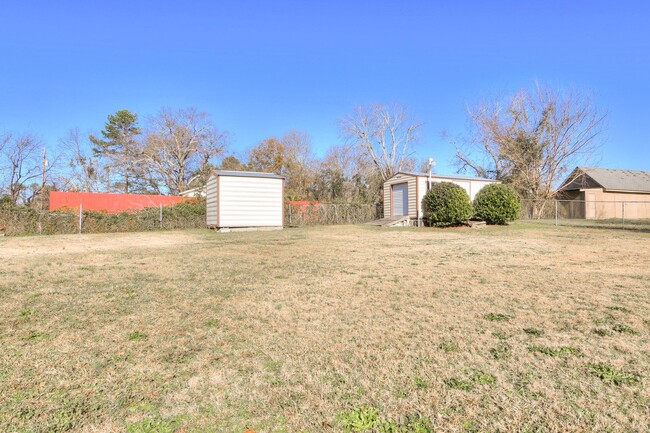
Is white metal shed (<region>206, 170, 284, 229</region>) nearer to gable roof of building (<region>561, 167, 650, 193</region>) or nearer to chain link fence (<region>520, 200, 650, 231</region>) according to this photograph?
chain link fence (<region>520, 200, 650, 231</region>)

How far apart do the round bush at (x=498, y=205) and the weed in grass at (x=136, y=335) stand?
15289 mm

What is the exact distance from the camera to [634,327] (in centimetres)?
276

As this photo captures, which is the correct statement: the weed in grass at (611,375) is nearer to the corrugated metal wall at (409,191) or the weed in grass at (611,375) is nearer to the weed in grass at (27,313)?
the weed in grass at (27,313)

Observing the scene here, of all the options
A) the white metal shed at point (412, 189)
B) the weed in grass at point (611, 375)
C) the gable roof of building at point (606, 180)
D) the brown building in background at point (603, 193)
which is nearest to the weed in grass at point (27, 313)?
the weed in grass at point (611, 375)

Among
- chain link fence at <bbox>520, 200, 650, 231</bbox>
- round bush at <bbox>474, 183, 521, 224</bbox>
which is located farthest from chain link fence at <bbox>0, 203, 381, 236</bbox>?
chain link fence at <bbox>520, 200, 650, 231</bbox>

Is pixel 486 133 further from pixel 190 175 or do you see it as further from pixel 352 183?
pixel 190 175

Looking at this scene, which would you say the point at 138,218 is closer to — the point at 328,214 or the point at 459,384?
the point at 328,214

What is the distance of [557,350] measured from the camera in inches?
93.5

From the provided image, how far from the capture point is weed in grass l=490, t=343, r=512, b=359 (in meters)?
2.30

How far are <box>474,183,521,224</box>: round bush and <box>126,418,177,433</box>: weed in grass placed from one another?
15.9 metres

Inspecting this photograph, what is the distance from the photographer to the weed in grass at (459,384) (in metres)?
1.91

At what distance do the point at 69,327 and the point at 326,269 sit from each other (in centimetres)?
342

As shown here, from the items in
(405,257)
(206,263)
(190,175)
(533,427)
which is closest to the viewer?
(533,427)

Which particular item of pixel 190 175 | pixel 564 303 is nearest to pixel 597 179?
pixel 564 303
